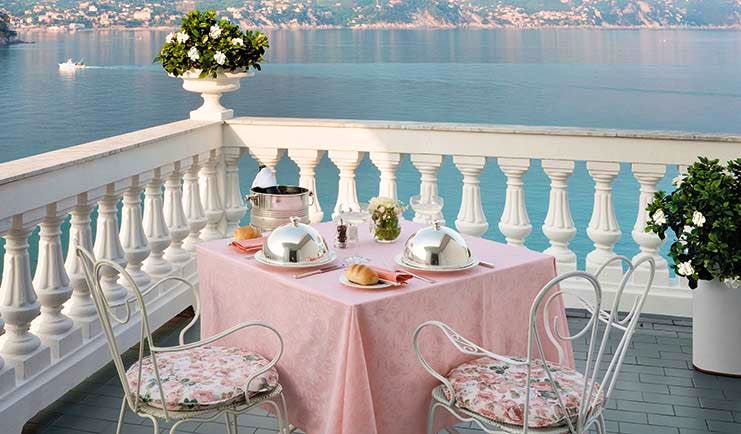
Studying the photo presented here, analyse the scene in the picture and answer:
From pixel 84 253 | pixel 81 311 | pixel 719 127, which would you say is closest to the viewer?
pixel 84 253

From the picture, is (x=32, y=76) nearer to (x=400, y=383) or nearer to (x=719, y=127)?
(x=719, y=127)

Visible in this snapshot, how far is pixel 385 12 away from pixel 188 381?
21.1 meters

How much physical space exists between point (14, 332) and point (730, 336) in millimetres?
2674

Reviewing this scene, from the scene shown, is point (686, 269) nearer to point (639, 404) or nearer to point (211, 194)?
point (639, 404)

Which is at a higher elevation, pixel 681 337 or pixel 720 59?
pixel 720 59

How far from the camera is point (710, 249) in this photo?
3449 millimetres

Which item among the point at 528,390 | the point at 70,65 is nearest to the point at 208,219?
the point at 528,390

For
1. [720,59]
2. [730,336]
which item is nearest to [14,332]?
[730,336]

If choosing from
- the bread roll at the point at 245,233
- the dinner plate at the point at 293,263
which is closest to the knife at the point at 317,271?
the dinner plate at the point at 293,263

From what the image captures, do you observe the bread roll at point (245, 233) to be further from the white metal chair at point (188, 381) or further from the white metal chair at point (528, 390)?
the white metal chair at point (528, 390)

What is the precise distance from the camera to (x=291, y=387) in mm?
2477

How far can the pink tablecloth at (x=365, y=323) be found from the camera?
227 centimetres

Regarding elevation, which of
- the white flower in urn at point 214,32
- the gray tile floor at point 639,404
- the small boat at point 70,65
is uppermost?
the small boat at point 70,65

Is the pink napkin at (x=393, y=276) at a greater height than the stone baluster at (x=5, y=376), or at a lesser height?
greater
